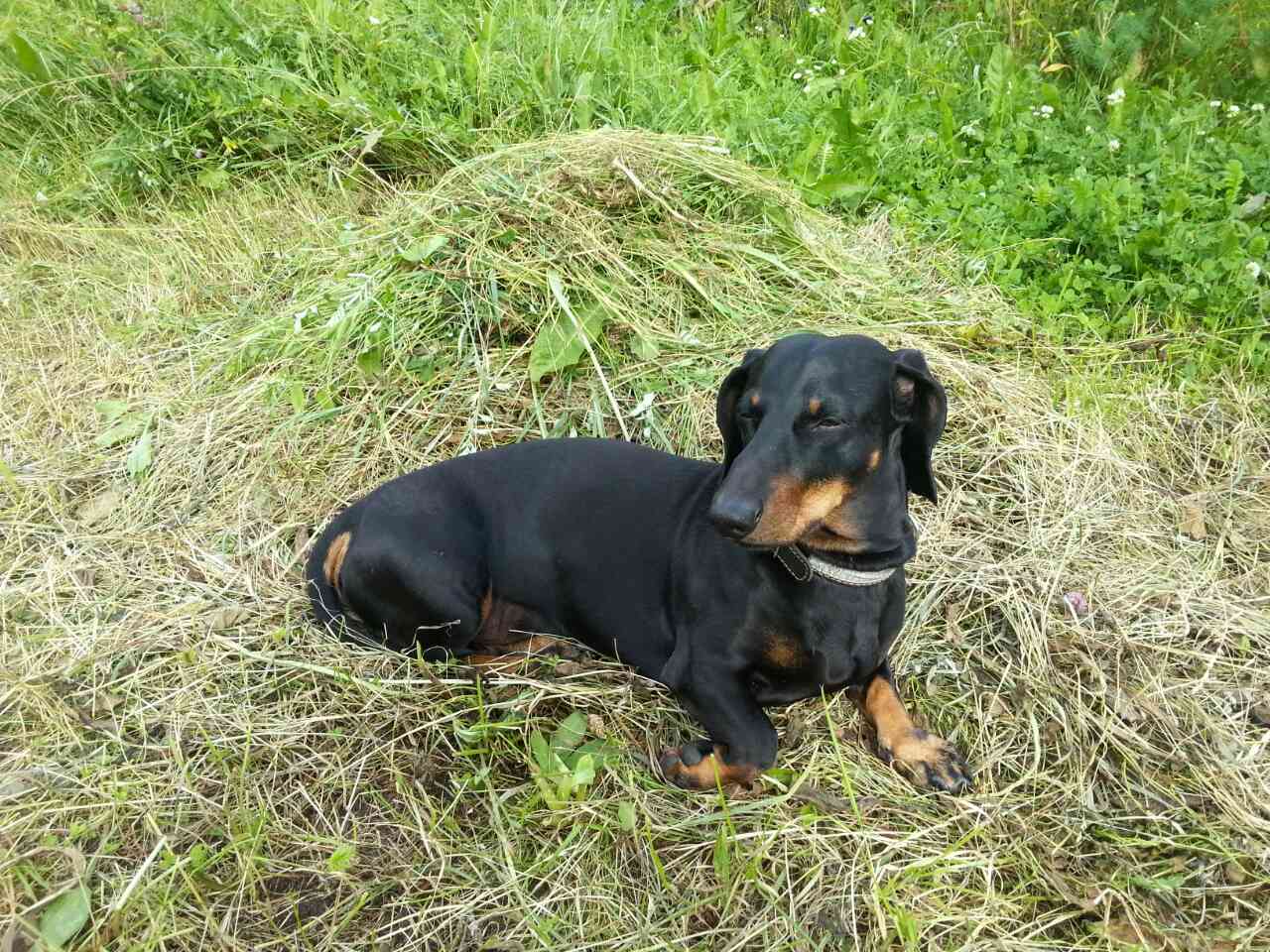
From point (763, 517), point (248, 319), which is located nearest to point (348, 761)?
point (763, 517)

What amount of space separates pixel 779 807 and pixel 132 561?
2.47 m

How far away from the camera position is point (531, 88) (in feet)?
17.6

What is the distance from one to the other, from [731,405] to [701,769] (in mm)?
1039

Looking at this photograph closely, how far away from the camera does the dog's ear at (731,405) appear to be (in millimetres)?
2746

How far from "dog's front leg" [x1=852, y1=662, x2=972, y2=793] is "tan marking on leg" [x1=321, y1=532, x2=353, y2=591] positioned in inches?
66.6

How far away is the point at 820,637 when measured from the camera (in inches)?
104

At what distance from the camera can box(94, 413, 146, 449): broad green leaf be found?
4.16 m

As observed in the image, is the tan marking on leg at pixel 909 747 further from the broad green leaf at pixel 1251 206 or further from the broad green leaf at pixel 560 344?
the broad green leaf at pixel 1251 206

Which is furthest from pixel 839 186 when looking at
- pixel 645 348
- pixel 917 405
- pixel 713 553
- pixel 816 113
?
pixel 713 553

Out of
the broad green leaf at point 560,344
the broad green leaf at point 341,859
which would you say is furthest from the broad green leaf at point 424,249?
the broad green leaf at point 341,859

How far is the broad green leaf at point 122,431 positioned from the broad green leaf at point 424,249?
1.33 meters

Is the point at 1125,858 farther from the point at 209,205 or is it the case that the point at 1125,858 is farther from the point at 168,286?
the point at 209,205

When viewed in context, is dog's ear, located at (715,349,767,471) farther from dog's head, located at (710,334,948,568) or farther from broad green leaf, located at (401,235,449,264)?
broad green leaf, located at (401,235,449,264)

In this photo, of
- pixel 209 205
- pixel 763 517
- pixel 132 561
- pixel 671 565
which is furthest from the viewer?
pixel 209 205
